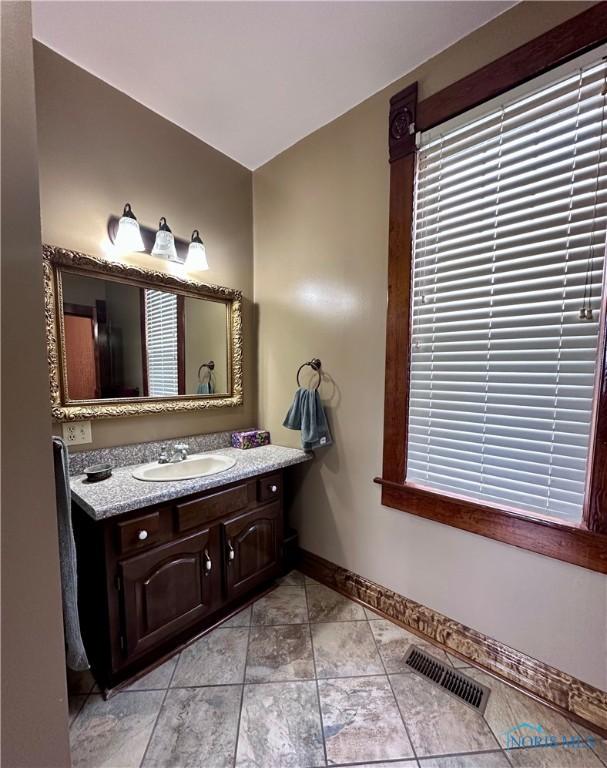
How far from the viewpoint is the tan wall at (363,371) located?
1.21 m

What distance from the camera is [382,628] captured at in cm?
159

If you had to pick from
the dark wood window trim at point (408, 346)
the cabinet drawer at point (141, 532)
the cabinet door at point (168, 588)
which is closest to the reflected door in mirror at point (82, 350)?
the cabinet drawer at point (141, 532)

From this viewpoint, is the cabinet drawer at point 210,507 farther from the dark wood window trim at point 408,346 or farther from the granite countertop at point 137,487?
Result: the dark wood window trim at point 408,346

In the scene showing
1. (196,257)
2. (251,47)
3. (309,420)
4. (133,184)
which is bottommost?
(309,420)

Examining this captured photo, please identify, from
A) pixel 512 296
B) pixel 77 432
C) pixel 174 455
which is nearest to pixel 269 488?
pixel 174 455

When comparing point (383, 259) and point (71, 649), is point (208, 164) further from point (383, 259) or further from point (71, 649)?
point (71, 649)

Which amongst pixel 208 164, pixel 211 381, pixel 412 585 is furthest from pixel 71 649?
pixel 208 164

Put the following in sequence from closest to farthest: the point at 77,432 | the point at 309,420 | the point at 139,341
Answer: the point at 77,432
the point at 139,341
the point at 309,420

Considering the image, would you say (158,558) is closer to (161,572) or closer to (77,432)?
(161,572)

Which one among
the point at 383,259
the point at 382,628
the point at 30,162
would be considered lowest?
the point at 382,628

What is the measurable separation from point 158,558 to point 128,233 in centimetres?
151

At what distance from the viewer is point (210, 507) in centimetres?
148

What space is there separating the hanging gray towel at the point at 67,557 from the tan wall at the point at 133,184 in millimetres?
502

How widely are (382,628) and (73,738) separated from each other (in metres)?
Answer: 1.31
